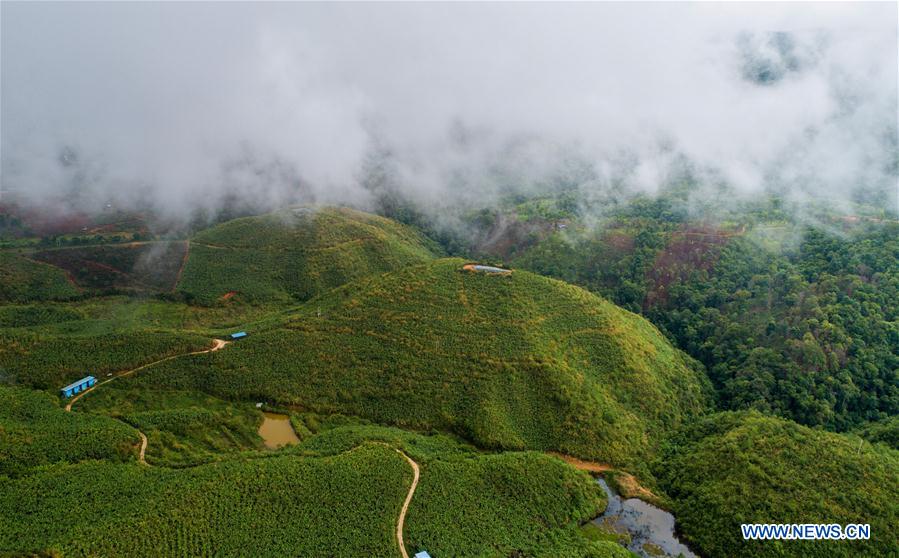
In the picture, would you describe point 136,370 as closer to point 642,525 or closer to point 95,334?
point 95,334

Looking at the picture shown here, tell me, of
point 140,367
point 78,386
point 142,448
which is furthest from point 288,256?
point 142,448

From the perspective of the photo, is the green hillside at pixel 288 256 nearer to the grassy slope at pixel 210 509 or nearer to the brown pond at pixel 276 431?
the brown pond at pixel 276 431

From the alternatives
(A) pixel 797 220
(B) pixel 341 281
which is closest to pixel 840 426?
(A) pixel 797 220

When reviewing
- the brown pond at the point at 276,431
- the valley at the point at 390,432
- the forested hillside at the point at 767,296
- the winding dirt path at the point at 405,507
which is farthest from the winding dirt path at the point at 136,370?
the forested hillside at the point at 767,296

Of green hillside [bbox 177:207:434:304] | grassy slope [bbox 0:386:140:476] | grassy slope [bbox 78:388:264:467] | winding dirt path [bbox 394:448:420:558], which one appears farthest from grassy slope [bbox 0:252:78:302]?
winding dirt path [bbox 394:448:420:558]

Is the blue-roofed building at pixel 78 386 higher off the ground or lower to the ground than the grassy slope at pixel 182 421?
higher

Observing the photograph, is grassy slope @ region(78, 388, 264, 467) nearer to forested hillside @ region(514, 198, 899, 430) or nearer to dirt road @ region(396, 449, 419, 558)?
dirt road @ region(396, 449, 419, 558)

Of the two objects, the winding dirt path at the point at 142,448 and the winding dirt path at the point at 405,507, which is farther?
the winding dirt path at the point at 142,448
